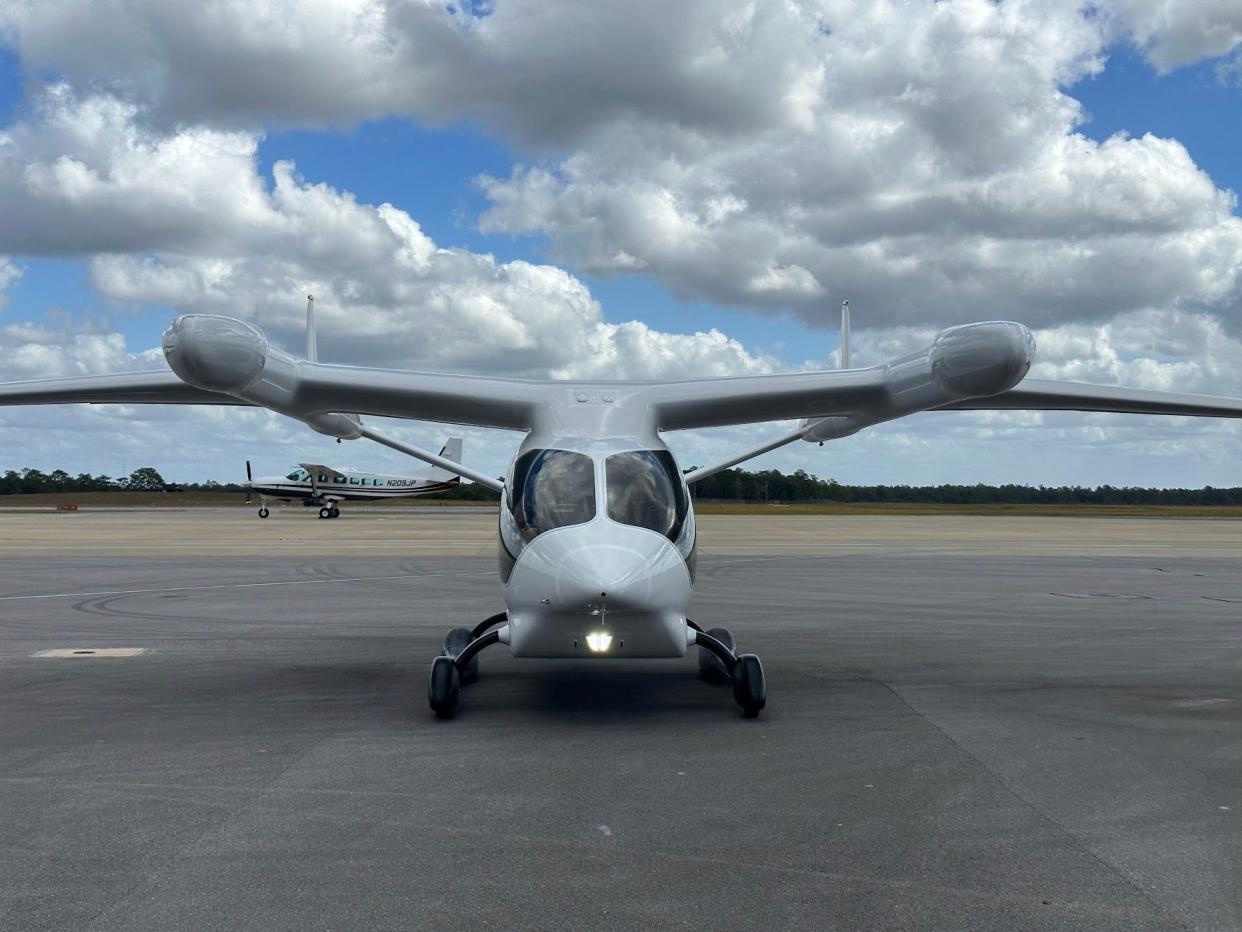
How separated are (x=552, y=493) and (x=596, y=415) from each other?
4.04ft

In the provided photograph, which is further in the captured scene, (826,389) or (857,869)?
(826,389)

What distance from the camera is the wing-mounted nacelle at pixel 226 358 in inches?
307

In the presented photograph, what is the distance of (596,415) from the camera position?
9430mm

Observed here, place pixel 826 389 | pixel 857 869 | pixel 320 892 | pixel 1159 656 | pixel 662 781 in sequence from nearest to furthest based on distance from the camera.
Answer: pixel 320 892
pixel 857 869
pixel 662 781
pixel 826 389
pixel 1159 656

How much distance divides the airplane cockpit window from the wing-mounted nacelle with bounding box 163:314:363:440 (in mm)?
2817

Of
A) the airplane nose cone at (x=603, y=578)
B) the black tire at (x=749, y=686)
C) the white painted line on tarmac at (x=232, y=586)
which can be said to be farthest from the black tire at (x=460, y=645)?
the white painted line on tarmac at (x=232, y=586)

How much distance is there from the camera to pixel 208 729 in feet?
26.2

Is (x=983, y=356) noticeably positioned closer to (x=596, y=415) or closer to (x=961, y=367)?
(x=961, y=367)

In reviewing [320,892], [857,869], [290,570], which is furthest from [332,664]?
[290,570]

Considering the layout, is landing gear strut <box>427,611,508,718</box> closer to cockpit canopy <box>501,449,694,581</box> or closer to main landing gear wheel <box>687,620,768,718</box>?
cockpit canopy <box>501,449,694,581</box>

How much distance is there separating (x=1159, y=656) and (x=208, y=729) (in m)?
9.93

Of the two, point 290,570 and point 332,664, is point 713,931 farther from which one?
point 290,570

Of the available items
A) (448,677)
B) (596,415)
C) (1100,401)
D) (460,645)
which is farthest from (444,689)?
(1100,401)

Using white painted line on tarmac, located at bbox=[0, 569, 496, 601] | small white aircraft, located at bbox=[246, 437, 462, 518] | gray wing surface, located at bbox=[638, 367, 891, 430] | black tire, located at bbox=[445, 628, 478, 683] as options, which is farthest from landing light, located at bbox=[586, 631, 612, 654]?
small white aircraft, located at bbox=[246, 437, 462, 518]
